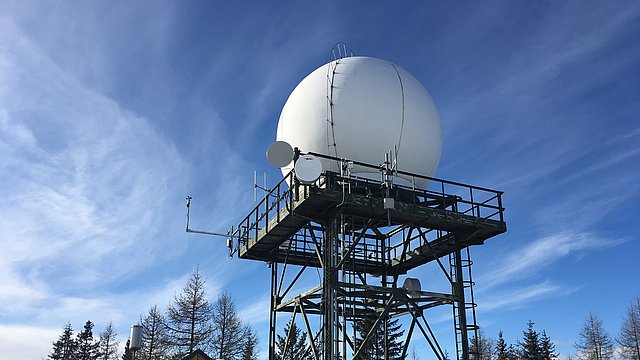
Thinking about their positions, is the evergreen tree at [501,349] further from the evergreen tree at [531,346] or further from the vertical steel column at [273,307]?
the vertical steel column at [273,307]

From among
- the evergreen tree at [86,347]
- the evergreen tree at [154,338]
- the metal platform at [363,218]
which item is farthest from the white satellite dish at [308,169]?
the evergreen tree at [86,347]

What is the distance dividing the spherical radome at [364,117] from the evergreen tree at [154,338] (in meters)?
23.2

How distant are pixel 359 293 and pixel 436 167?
5.74 metres

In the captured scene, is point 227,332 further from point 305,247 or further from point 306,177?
point 306,177

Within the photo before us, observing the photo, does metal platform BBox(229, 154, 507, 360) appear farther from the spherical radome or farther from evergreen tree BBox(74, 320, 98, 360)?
evergreen tree BBox(74, 320, 98, 360)

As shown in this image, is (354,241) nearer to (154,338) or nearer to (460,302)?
(460,302)

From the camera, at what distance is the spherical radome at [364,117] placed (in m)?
19.1

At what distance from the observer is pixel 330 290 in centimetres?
1764

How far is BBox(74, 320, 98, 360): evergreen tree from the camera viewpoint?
5478cm

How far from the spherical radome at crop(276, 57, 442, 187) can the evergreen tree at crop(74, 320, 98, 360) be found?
43.0 metres

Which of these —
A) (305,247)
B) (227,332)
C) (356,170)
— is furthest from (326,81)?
(227,332)

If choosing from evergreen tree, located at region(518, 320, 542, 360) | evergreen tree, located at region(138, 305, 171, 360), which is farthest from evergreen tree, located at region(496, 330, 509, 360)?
evergreen tree, located at region(138, 305, 171, 360)

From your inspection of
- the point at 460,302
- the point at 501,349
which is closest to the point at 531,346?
the point at 501,349

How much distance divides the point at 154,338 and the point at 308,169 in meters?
30.9
